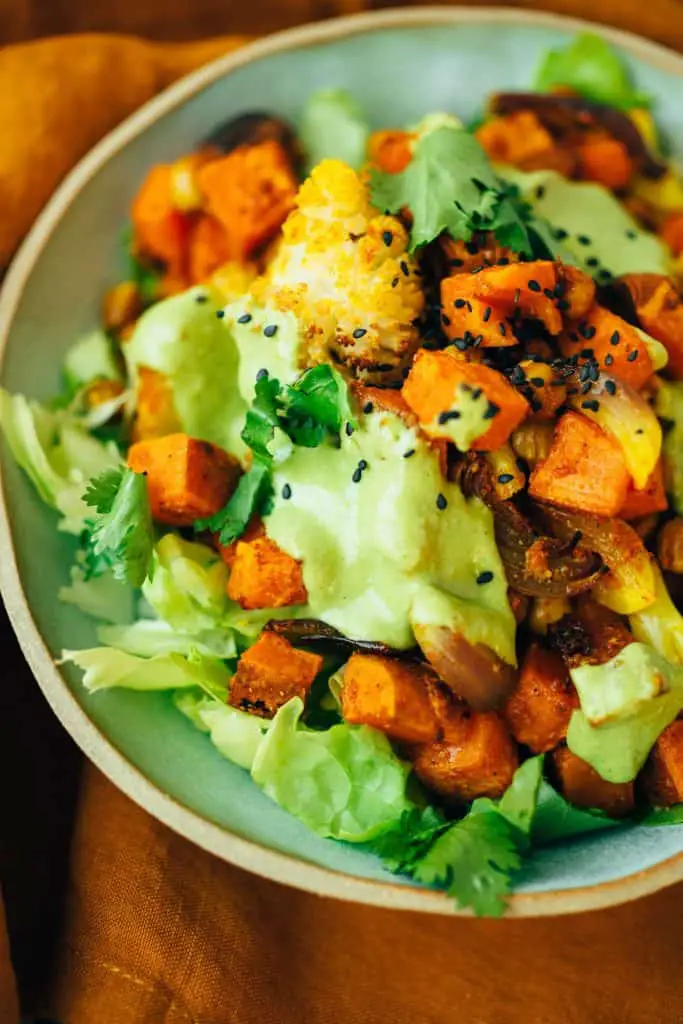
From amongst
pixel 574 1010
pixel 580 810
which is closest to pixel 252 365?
pixel 580 810

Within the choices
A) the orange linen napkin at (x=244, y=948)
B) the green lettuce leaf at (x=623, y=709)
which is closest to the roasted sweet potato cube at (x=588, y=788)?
the green lettuce leaf at (x=623, y=709)

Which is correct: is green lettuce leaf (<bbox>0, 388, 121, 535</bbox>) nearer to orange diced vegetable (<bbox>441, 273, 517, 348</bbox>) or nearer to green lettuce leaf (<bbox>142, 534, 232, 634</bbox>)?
green lettuce leaf (<bbox>142, 534, 232, 634</bbox>)

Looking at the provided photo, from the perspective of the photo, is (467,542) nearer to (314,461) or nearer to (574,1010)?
(314,461)

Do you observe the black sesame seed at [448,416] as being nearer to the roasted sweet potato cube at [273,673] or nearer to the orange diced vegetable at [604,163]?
the roasted sweet potato cube at [273,673]

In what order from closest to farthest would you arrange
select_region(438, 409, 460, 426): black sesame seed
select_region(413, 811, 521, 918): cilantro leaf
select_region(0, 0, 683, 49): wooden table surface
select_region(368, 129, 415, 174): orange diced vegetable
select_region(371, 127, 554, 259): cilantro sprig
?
select_region(413, 811, 521, 918): cilantro leaf → select_region(438, 409, 460, 426): black sesame seed → select_region(371, 127, 554, 259): cilantro sprig → select_region(368, 129, 415, 174): orange diced vegetable → select_region(0, 0, 683, 49): wooden table surface

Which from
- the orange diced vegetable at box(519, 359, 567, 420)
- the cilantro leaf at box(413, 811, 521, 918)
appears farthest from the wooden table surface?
the cilantro leaf at box(413, 811, 521, 918)

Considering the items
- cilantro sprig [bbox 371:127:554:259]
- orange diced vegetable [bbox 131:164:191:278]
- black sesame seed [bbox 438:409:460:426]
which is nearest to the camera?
black sesame seed [bbox 438:409:460:426]

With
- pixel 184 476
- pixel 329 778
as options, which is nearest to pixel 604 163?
pixel 184 476

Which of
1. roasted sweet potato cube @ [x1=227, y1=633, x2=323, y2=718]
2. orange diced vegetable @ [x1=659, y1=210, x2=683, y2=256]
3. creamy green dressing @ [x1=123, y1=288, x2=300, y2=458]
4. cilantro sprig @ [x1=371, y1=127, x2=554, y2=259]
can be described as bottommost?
roasted sweet potato cube @ [x1=227, y1=633, x2=323, y2=718]
